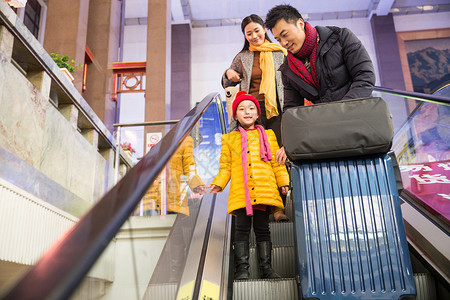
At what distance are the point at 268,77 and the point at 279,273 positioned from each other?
1.79 metres

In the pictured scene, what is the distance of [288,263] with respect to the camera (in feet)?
9.28

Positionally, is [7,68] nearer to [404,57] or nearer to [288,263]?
[288,263]

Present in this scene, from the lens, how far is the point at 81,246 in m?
0.74

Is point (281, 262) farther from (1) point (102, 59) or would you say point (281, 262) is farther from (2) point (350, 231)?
(1) point (102, 59)

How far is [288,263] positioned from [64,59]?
12.9 ft

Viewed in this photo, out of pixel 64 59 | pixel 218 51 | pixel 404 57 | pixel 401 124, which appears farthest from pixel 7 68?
pixel 404 57

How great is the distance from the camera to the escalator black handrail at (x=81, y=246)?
63cm

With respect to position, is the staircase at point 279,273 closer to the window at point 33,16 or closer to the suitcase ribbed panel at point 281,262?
the suitcase ribbed panel at point 281,262

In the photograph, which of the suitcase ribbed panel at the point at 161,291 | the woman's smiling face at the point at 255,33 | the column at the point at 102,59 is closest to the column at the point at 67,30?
the column at the point at 102,59

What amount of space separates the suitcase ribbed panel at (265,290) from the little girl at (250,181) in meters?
0.21

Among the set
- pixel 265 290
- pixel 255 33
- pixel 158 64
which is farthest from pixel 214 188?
pixel 158 64

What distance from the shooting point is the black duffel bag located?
204 centimetres

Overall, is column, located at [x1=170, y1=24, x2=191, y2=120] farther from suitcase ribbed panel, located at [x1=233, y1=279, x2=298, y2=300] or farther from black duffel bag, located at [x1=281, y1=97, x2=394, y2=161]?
black duffel bag, located at [x1=281, y1=97, x2=394, y2=161]

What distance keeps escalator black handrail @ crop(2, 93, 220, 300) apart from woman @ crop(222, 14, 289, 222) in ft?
8.63
